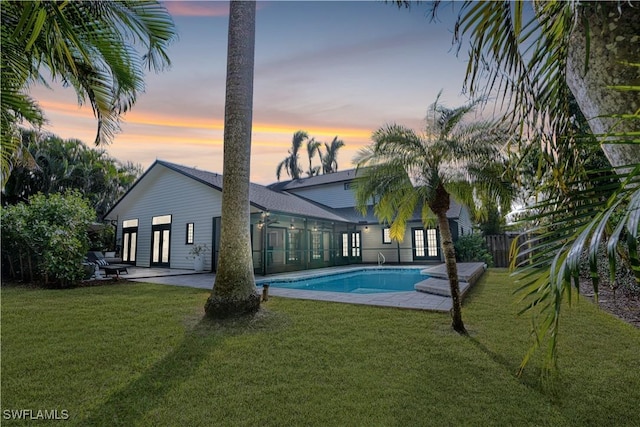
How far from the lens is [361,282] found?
45.9 feet

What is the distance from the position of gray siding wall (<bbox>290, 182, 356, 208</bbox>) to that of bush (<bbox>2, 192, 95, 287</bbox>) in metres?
15.8

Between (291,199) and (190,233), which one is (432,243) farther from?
(190,233)

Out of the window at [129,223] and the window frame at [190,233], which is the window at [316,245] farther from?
the window at [129,223]

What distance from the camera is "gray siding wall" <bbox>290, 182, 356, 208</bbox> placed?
75.8 feet

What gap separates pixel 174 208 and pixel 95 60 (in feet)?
39.4

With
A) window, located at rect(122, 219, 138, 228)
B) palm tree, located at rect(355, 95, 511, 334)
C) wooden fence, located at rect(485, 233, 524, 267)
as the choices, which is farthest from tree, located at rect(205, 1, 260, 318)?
wooden fence, located at rect(485, 233, 524, 267)

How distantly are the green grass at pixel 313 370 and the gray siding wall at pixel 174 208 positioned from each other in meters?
9.01

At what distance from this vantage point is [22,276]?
1074 cm

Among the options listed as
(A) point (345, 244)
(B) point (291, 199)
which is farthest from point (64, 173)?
(A) point (345, 244)

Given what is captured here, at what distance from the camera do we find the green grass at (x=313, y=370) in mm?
2801

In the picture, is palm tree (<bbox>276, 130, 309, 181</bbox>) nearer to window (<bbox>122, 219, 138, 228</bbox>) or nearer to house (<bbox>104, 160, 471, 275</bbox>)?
house (<bbox>104, 160, 471, 275</bbox>)

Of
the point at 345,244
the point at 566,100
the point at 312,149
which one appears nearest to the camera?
the point at 566,100

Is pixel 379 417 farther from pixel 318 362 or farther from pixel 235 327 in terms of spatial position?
pixel 235 327

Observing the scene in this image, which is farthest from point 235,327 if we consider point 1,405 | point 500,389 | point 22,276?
point 22,276
